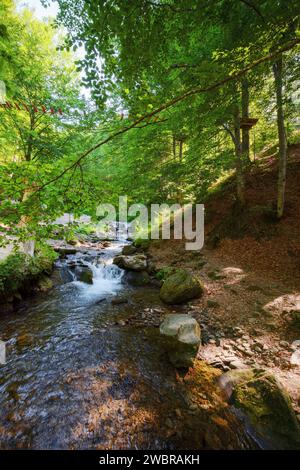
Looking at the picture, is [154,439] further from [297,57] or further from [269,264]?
[297,57]

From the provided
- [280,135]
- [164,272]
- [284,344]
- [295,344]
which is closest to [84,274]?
[164,272]

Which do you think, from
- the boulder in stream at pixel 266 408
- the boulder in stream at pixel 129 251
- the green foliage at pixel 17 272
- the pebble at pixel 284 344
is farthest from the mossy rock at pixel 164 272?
the boulder in stream at pixel 266 408

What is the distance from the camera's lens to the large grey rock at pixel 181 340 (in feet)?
12.3

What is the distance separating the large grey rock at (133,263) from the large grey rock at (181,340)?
488 cm

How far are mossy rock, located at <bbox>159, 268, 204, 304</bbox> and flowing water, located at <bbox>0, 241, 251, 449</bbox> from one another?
0.88 metres

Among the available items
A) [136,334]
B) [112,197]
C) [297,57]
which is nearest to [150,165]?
[297,57]

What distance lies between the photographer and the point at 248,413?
110 inches

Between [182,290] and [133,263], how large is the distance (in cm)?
377

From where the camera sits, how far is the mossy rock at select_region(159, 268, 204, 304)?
5930mm

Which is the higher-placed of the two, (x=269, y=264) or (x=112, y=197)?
(x=112, y=197)

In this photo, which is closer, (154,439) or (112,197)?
(154,439)

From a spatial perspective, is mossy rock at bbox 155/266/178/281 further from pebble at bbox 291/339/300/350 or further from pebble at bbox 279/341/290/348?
pebble at bbox 291/339/300/350

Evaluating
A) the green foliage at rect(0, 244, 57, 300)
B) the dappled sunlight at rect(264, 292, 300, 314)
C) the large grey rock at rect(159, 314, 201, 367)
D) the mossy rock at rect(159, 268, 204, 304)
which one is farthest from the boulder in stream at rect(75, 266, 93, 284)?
the dappled sunlight at rect(264, 292, 300, 314)
